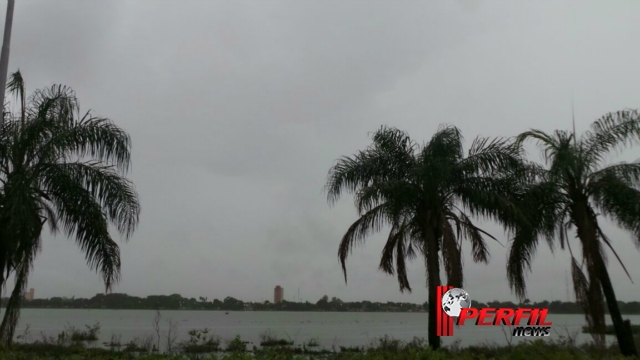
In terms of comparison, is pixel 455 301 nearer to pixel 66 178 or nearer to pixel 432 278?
pixel 432 278

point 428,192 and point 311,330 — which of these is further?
point 311,330

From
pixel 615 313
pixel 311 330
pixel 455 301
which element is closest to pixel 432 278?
pixel 455 301

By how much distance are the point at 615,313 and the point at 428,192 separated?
20.5 ft

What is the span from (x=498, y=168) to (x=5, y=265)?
556 inches

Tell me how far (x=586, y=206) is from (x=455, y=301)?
16.0 feet

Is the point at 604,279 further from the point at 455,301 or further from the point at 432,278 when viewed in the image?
the point at 432,278

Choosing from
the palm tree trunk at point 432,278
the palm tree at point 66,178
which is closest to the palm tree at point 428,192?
the palm tree trunk at point 432,278

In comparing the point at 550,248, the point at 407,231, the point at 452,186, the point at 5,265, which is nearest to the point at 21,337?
the point at 5,265

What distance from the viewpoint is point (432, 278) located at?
1573 centimetres

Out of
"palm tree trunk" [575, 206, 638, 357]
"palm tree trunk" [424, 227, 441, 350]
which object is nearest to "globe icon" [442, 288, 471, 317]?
"palm tree trunk" [424, 227, 441, 350]

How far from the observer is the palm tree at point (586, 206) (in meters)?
14.8

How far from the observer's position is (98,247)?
13.4m

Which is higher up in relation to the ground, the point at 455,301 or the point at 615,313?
the point at 455,301

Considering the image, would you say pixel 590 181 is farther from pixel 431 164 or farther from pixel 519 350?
pixel 519 350
